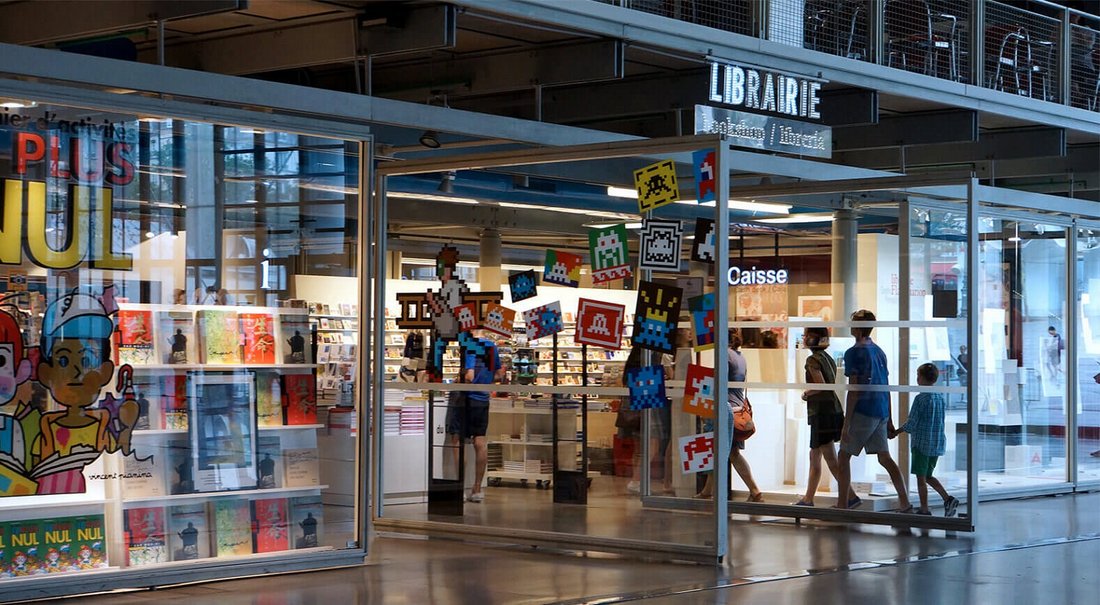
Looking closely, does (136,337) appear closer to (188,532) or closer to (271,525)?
(188,532)

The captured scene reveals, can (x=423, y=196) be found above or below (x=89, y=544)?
above

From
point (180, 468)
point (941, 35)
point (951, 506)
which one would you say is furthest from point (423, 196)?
point (941, 35)

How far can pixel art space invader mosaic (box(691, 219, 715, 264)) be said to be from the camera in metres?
9.88

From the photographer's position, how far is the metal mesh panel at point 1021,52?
15.0 meters

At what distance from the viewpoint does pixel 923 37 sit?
14.2 m

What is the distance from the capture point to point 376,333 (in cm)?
1130

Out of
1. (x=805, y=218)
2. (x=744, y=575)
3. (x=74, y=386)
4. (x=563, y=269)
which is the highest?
(x=805, y=218)

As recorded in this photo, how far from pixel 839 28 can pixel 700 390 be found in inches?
198

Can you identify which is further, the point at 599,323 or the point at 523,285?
the point at 523,285

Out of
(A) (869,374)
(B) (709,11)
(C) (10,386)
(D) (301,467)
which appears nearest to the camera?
(C) (10,386)

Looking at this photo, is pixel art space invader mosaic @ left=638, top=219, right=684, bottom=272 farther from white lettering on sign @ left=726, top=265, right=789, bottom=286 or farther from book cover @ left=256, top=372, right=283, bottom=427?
book cover @ left=256, top=372, right=283, bottom=427

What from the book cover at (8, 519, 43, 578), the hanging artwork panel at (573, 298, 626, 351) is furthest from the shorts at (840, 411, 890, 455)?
the book cover at (8, 519, 43, 578)

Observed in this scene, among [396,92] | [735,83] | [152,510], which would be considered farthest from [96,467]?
[735,83]

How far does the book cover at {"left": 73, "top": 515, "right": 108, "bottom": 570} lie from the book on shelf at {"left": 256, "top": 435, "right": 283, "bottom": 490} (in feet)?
3.53
